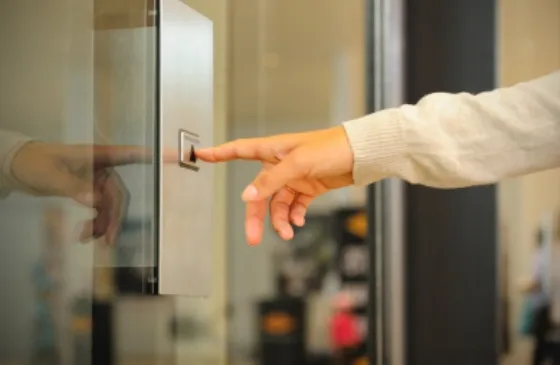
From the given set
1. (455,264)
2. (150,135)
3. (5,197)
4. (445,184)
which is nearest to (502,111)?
(445,184)

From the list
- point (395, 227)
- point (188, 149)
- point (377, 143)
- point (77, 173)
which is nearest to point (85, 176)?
point (77, 173)

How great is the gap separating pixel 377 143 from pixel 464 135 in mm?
88

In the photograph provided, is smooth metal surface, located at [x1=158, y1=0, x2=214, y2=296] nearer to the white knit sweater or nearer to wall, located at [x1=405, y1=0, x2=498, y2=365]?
the white knit sweater

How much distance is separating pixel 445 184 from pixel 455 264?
1012 mm

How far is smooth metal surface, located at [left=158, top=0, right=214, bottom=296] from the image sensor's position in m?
0.88

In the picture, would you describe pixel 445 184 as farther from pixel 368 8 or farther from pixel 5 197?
pixel 368 8

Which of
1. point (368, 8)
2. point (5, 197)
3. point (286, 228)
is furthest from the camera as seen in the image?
point (368, 8)

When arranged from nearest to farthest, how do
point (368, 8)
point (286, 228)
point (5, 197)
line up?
point (5, 197), point (286, 228), point (368, 8)

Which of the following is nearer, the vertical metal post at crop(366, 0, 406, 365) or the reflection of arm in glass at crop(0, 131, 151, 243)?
the reflection of arm in glass at crop(0, 131, 151, 243)

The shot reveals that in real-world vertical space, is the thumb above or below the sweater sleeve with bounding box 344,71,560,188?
below

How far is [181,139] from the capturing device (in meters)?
0.91

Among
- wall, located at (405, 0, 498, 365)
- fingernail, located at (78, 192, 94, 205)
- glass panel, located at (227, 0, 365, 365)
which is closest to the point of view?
fingernail, located at (78, 192, 94, 205)

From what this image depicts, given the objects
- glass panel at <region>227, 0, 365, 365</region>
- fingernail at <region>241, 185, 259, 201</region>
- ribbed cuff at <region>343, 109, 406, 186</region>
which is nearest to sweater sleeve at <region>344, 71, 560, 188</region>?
ribbed cuff at <region>343, 109, 406, 186</region>

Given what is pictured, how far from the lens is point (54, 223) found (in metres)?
0.83
